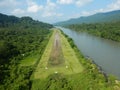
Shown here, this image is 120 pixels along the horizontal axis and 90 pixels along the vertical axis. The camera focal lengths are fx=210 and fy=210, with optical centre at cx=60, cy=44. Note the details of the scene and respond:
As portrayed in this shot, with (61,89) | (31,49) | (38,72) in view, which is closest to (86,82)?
(61,89)

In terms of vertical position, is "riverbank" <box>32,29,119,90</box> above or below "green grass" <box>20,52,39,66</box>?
above

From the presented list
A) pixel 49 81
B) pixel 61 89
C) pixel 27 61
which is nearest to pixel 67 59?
pixel 27 61

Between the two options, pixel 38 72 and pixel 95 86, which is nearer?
pixel 95 86

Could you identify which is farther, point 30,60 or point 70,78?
point 30,60

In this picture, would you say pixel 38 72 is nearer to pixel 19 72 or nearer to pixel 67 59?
pixel 19 72

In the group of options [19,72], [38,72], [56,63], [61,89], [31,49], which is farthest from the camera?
[31,49]

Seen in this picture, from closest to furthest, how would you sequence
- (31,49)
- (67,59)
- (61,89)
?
(61,89) → (67,59) → (31,49)

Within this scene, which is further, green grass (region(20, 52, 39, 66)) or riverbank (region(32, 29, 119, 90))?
green grass (region(20, 52, 39, 66))

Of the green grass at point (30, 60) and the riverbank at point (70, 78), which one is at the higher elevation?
the riverbank at point (70, 78)

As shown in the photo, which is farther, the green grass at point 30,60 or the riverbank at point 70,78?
the green grass at point 30,60

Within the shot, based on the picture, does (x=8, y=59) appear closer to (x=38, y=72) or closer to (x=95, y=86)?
(x=38, y=72)

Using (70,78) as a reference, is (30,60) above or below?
below
